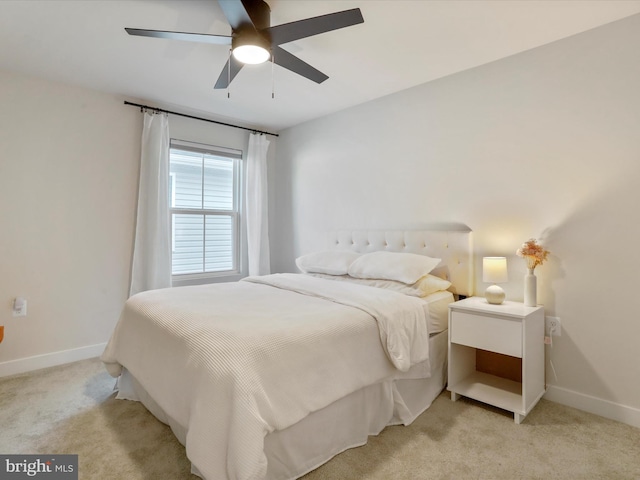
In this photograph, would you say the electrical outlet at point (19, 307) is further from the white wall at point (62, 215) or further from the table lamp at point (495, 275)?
the table lamp at point (495, 275)

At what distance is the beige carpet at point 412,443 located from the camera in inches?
64.4

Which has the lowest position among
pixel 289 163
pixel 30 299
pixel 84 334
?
pixel 84 334

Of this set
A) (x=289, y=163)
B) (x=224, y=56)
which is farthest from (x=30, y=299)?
(x=289, y=163)

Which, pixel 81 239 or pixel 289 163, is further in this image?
pixel 289 163

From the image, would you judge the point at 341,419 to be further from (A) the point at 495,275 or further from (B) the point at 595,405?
(B) the point at 595,405

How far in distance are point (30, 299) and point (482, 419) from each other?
3.70 meters

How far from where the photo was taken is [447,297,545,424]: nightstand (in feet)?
6.80

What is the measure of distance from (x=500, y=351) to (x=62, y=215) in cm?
375

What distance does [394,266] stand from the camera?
2689mm

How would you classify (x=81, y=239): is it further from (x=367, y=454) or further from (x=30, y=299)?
(x=367, y=454)

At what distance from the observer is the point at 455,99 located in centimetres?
285

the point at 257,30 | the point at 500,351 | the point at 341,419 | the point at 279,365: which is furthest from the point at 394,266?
the point at 257,30

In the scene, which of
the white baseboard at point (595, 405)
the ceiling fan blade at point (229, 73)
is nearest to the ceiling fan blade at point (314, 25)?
the ceiling fan blade at point (229, 73)

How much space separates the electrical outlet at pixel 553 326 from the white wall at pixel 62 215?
3.76 meters
